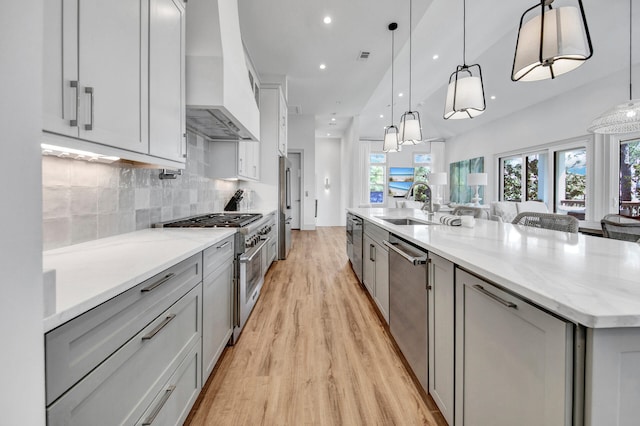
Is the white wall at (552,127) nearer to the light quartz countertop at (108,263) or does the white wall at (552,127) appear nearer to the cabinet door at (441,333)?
the cabinet door at (441,333)

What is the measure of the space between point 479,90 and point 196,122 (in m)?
2.39

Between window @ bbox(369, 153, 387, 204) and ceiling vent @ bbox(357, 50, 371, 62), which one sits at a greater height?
ceiling vent @ bbox(357, 50, 371, 62)

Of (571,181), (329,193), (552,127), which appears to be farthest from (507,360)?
(329,193)

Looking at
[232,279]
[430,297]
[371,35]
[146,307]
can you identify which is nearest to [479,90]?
[430,297]

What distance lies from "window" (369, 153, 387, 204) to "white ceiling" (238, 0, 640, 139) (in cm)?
348

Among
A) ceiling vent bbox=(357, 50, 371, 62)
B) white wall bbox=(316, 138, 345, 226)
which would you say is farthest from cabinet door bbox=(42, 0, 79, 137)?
white wall bbox=(316, 138, 345, 226)

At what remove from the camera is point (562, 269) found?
0.91 m

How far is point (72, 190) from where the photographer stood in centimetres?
133

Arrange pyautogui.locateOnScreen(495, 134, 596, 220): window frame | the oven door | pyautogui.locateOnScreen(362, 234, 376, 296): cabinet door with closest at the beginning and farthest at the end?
the oven door < pyautogui.locateOnScreen(362, 234, 376, 296): cabinet door < pyautogui.locateOnScreen(495, 134, 596, 220): window frame

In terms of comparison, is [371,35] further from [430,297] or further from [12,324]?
[12,324]

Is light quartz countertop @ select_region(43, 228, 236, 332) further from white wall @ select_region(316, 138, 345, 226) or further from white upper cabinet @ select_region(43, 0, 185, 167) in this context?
white wall @ select_region(316, 138, 345, 226)

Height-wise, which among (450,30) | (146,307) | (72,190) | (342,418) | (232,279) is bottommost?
(342,418)

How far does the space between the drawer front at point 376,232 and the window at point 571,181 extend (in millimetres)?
4965

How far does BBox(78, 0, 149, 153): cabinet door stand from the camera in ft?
3.27
